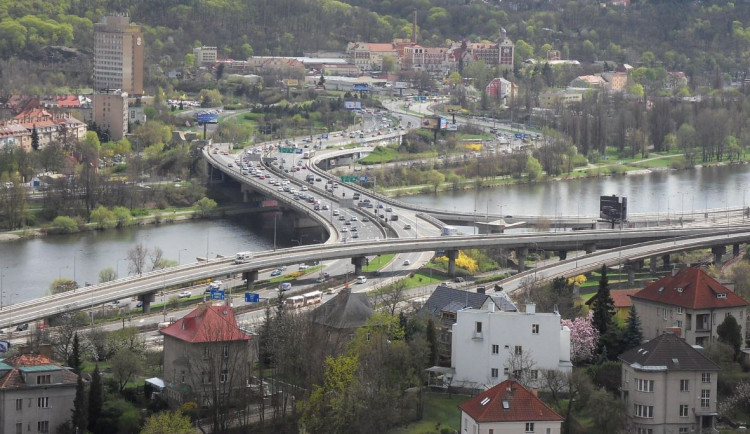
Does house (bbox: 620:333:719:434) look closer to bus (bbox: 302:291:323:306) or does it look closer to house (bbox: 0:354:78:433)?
house (bbox: 0:354:78:433)

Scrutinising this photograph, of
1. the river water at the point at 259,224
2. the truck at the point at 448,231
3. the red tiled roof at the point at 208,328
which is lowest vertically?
the river water at the point at 259,224

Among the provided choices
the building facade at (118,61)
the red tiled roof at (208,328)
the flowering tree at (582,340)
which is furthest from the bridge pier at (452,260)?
the building facade at (118,61)

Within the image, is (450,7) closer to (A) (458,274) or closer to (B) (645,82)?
(B) (645,82)

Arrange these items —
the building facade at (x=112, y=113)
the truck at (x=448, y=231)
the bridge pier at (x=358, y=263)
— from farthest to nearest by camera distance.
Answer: the building facade at (x=112, y=113)
the truck at (x=448, y=231)
the bridge pier at (x=358, y=263)

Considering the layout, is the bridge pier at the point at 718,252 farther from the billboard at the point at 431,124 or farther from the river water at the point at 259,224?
the billboard at the point at 431,124

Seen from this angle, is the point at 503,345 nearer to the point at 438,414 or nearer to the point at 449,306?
the point at 438,414

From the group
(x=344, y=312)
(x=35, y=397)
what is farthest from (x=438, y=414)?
(x=35, y=397)

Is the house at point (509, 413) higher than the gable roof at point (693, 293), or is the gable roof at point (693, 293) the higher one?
the gable roof at point (693, 293)

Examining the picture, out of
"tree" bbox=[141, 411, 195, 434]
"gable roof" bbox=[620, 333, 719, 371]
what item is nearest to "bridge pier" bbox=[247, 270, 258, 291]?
"tree" bbox=[141, 411, 195, 434]
